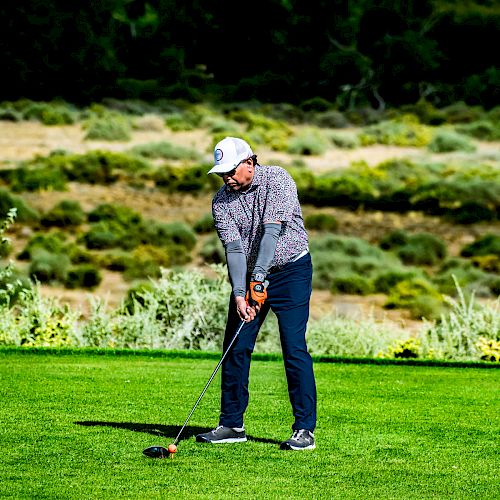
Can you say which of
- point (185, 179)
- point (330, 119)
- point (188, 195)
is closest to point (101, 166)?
point (185, 179)

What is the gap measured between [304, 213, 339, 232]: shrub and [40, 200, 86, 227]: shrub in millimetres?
A: 6565

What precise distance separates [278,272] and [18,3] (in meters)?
32.8

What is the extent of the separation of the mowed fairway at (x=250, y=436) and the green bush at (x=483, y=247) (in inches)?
944

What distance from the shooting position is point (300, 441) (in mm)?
5953

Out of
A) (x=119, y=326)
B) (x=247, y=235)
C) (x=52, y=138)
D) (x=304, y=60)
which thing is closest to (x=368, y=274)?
(x=304, y=60)

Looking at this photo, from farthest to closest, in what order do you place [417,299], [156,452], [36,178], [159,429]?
[36,178]
[417,299]
[159,429]
[156,452]

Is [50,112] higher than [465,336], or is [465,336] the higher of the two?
[50,112]

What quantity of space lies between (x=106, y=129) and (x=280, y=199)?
32.6m

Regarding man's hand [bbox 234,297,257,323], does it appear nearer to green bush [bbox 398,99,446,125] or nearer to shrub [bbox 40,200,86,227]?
shrub [bbox 40,200,86,227]

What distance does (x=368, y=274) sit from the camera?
103 ft

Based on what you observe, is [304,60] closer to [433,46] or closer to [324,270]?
[433,46]

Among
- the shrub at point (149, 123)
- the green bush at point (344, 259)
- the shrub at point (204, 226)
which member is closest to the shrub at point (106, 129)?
the shrub at point (149, 123)

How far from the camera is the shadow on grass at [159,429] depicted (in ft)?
21.0

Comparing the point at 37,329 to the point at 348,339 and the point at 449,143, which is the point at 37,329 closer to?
the point at 348,339
